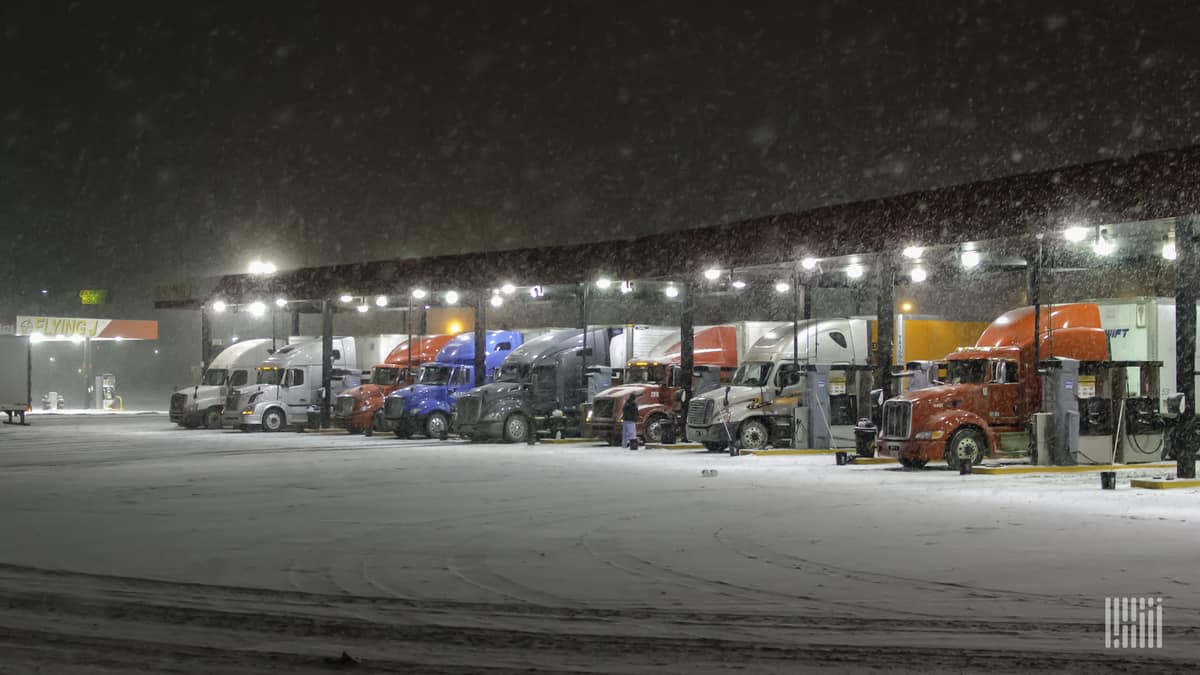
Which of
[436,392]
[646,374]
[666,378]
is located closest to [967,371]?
[666,378]

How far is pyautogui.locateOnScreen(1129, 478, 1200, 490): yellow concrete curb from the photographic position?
61.7 ft

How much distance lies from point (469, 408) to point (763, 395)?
888cm

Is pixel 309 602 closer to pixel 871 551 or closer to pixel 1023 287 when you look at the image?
pixel 871 551

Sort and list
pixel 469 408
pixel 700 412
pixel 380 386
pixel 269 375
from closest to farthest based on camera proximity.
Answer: pixel 700 412 → pixel 469 408 → pixel 380 386 → pixel 269 375

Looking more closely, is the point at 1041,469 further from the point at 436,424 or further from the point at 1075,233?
the point at 436,424

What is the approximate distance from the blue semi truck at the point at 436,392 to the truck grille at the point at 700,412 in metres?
8.95

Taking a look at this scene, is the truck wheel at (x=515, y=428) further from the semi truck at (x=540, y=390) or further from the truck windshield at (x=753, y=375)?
the truck windshield at (x=753, y=375)

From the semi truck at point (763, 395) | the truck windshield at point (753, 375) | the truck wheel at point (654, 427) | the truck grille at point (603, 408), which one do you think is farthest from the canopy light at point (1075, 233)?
the truck grille at point (603, 408)

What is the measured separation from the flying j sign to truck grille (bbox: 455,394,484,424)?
33.0m

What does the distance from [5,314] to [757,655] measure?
70.6 m

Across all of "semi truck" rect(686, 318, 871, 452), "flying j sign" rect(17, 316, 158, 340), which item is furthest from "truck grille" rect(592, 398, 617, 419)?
"flying j sign" rect(17, 316, 158, 340)

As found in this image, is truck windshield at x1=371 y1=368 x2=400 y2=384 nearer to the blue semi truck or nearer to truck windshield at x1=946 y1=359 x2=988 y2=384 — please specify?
the blue semi truck

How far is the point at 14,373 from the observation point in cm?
4488

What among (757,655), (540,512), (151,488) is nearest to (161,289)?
(151,488)
